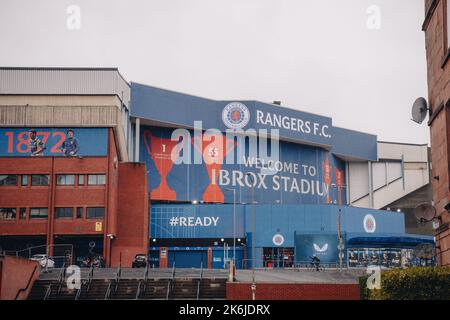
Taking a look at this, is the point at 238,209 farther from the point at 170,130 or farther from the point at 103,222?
the point at 103,222

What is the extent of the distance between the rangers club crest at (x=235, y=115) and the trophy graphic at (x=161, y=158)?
29.5 ft

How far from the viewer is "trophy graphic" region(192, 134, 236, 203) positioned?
319 feet

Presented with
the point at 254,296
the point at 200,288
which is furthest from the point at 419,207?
the point at 200,288

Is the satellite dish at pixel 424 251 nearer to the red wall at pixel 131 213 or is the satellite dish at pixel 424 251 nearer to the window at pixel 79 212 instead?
the window at pixel 79 212

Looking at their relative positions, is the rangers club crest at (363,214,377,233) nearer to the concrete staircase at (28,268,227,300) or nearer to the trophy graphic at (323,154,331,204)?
the trophy graphic at (323,154,331,204)

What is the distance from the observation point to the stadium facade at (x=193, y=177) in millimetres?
72750

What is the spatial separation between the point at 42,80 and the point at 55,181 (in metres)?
11.1

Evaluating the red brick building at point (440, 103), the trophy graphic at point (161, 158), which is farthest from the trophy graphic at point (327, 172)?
the red brick building at point (440, 103)

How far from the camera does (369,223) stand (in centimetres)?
10106

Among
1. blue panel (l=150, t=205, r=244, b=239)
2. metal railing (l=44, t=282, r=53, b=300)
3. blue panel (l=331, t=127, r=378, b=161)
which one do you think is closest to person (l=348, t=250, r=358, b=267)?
blue panel (l=150, t=205, r=244, b=239)

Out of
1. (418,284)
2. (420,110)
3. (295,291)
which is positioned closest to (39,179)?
(295,291)

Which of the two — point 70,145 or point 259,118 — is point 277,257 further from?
point 70,145

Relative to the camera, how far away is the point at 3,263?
39125 mm

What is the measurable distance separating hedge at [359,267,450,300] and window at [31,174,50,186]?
51.8 m
